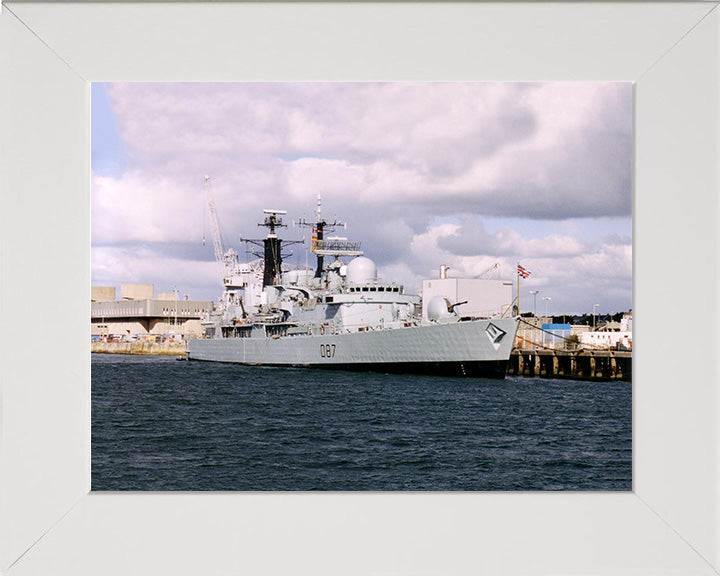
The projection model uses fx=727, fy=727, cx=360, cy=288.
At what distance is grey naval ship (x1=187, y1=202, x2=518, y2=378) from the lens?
19.7 metres

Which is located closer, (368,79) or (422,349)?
(368,79)

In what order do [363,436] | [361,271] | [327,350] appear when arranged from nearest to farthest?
1. [363,436]
2. [327,350]
3. [361,271]

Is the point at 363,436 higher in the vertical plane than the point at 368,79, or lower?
lower

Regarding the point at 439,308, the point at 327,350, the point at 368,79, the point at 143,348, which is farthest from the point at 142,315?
the point at 368,79

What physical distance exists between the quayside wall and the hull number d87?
1846cm

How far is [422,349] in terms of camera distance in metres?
19.9

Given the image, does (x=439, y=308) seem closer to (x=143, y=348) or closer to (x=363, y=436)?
(x=363, y=436)

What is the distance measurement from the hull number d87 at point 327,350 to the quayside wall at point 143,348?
727 inches

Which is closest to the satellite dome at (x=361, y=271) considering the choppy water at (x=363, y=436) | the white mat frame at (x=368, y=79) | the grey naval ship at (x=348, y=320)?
the grey naval ship at (x=348, y=320)

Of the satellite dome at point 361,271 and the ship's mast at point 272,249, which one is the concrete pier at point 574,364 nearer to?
the satellite dome at point 361,271

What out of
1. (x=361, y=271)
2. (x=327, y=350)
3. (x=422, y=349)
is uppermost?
(x=361, y=271)

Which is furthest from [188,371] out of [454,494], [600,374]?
[454,494]

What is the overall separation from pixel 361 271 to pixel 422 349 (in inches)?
214

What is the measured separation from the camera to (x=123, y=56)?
122 inches
